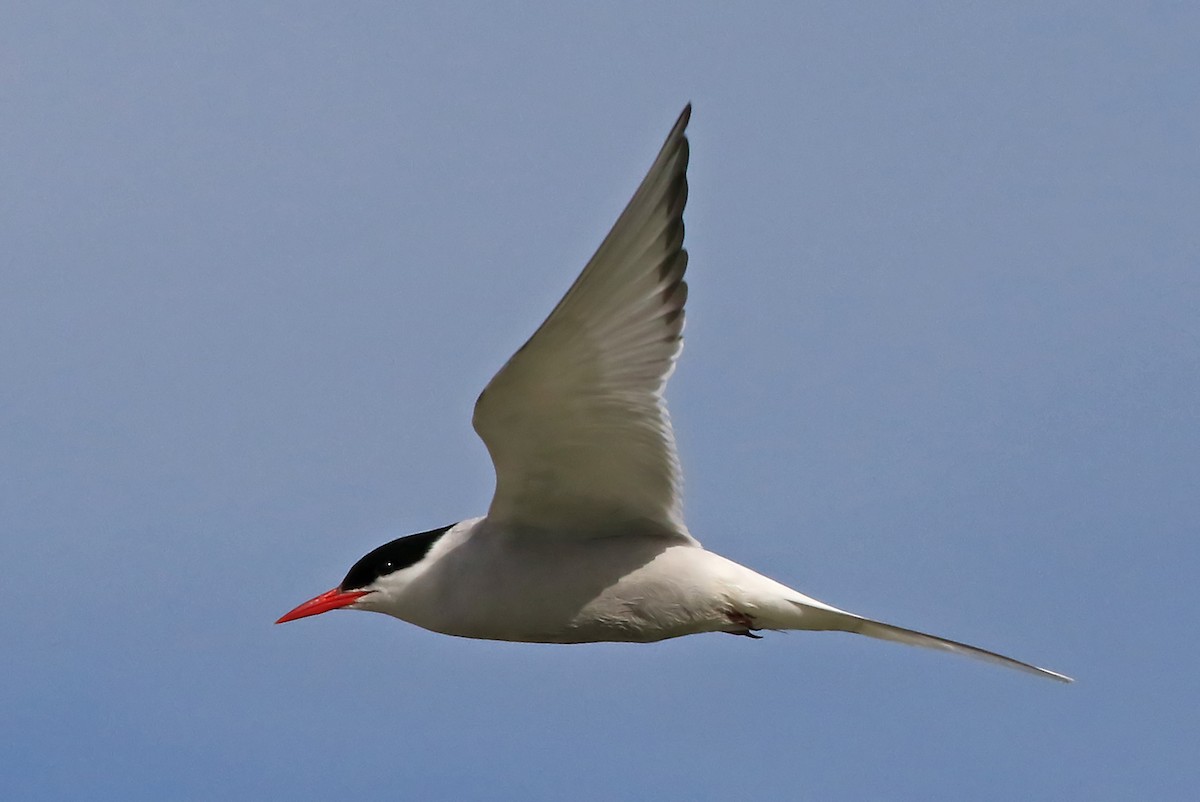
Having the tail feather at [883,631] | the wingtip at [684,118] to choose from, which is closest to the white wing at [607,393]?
the wingtip at [684,118]

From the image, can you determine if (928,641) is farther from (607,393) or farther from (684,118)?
(684,118)

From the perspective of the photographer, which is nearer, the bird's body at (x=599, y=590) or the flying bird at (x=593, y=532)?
the flying bird at (x=593, y=532)

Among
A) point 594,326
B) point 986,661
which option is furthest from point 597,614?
point 986,661

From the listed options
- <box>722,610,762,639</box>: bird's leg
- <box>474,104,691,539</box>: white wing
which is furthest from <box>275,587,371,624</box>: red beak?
<box>722,610,762,639</box>: bird's leg

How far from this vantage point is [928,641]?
5.65 m

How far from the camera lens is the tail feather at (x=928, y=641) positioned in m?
5.63

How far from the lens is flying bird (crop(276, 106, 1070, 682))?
520cm

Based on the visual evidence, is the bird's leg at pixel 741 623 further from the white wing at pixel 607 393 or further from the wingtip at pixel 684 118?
the wingtip at pixel 684 118

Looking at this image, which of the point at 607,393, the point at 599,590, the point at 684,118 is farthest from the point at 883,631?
the point at 684,118

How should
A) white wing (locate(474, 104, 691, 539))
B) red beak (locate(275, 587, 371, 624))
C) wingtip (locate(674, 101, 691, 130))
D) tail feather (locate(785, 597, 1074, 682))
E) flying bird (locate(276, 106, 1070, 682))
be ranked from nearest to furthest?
wingtip (locate(674, 101, 691, 130)), white wing (locate(474, 104, 691, 539)), flying bird (locate(276, 106, 1070, 682)), tail feather (locate(785, 597, 1074, 682)), red beak (locate(275, 587, 371, 624))

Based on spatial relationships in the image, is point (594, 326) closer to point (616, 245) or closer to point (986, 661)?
point (616, 245)

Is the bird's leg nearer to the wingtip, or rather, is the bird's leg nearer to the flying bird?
the flying bird

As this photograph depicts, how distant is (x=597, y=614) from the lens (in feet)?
18.6

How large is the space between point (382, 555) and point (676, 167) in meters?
2.39
